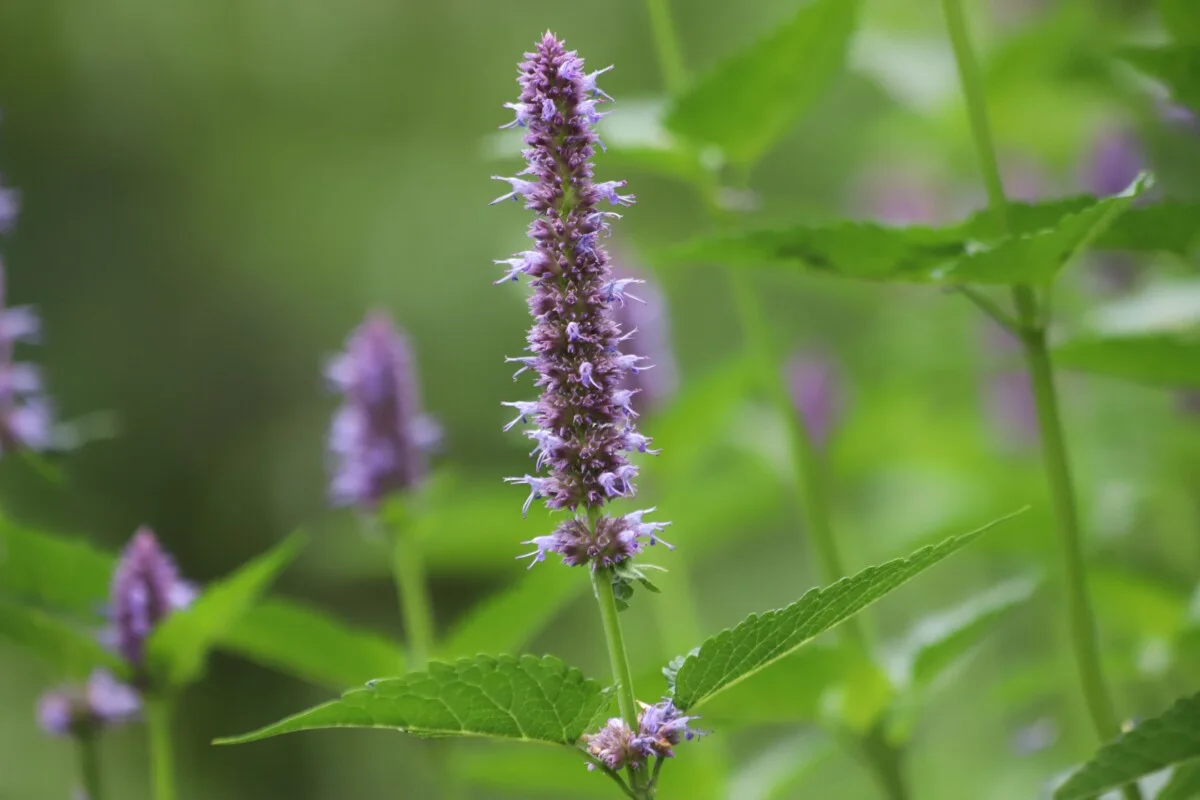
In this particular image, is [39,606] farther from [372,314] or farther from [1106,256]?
[1106,256]

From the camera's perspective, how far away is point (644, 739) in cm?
104

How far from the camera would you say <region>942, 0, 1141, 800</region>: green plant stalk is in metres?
1.47

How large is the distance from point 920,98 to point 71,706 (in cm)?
244

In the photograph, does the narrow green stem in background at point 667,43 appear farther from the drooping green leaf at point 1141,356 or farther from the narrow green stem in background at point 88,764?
the narrow green stem in background at point 88,764

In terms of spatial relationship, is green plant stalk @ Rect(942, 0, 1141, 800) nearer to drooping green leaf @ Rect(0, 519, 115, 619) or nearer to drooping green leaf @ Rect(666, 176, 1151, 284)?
drooping green leaf @ Rect(666, 176, 1151, 284)

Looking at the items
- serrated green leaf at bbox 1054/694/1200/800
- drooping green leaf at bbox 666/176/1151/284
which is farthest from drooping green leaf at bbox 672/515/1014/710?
drooping green leaf at bbox 666/176/1151/284

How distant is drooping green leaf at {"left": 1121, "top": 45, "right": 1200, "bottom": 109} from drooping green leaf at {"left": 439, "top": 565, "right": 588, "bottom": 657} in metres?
1.04

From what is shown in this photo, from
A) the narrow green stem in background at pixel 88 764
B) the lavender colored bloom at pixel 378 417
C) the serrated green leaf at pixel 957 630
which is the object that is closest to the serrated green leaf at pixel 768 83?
the lavender colored bloom at pixel 378 417

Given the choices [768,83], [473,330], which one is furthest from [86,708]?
[473,330]

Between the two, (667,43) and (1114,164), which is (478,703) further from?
(1114,164)

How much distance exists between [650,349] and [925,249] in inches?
55.1

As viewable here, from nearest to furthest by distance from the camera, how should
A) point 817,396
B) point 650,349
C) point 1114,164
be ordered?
point 1114,164 < point 650,349 < point 817,396

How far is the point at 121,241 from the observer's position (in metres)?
6.60

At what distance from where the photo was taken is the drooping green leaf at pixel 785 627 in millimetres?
983
